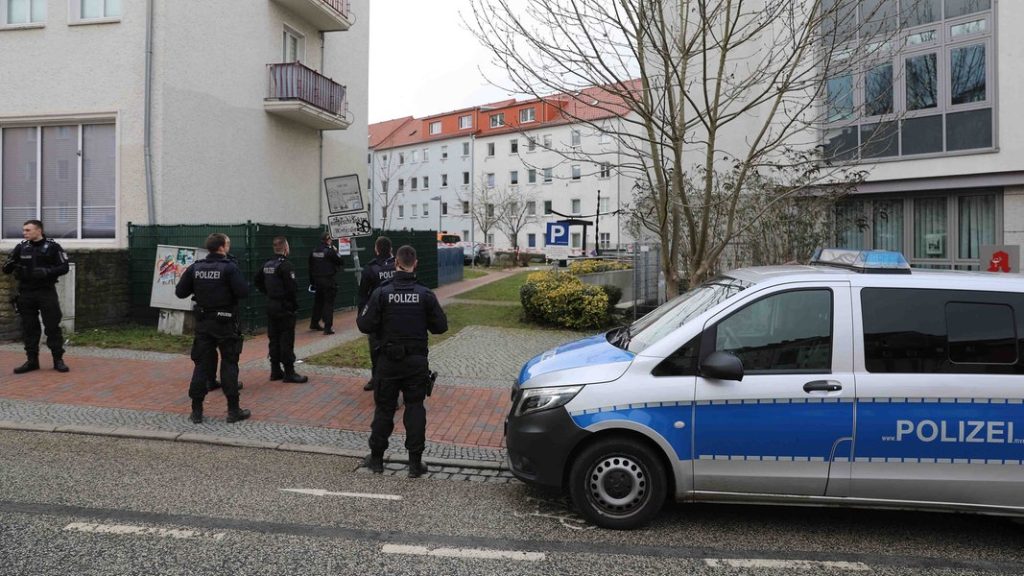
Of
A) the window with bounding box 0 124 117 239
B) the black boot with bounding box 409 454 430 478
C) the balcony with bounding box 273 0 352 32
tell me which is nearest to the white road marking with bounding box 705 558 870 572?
the black boot with bounding box 409 454 430 478

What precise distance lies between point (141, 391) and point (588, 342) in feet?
18.2

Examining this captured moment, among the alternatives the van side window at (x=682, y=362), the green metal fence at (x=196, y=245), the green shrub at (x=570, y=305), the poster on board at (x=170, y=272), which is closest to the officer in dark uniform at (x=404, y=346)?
the van side window at (x=682, y=362)

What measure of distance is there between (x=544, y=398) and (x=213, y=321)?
395 centimetres

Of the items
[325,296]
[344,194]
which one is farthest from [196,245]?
[344,194]

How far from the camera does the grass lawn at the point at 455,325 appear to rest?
9969mm

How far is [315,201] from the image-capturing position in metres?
18.6

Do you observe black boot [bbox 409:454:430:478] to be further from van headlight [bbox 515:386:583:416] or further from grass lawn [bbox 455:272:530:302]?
grass lawn [bbox 455:272:530:302]

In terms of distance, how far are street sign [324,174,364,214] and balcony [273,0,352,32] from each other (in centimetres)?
732

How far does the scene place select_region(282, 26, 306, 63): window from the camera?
55.9 feet

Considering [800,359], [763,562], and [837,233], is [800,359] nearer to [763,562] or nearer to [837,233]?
[763,562]

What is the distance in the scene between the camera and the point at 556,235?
15.3 metres

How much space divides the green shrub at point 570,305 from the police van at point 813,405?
8.83m

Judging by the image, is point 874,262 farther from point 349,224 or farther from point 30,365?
point 30,365

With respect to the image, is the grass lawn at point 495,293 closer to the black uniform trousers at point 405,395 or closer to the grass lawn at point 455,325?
the grass lawn at point 455,325
